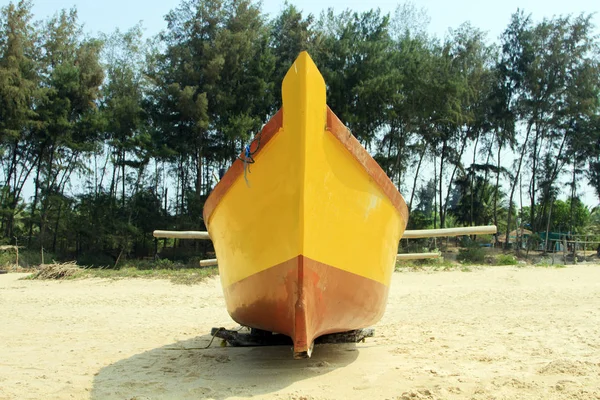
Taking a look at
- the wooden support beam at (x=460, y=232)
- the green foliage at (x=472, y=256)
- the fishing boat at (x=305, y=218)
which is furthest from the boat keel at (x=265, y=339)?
the green foliage at (x=472, y=256)

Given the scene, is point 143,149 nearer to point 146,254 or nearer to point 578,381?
point 146,254

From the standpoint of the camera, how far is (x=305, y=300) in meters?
3.49

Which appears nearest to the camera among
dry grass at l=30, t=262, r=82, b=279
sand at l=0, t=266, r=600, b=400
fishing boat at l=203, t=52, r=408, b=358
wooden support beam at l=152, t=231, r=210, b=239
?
fishing boat at l=203, t=52, r=408, b=358

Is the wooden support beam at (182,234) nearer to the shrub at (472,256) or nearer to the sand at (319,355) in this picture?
the sand at (319,355)

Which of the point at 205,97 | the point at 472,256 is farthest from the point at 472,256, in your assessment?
the point at 205,97

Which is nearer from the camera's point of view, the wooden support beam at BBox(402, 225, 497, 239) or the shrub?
the wooden support beam at BBox(402, 225, 497, 239)

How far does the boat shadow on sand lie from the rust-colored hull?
1.34ft

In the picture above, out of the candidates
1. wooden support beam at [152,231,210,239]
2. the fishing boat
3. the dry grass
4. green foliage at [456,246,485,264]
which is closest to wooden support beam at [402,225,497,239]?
the fishing boat

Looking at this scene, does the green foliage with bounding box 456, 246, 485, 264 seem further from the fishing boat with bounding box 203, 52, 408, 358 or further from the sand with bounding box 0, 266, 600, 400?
the fishing boat with bounding box 203, 52, 408, 358

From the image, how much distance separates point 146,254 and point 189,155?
5.04 metres

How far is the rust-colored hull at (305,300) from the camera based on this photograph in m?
3.50

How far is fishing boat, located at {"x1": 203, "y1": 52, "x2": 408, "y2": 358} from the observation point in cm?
344

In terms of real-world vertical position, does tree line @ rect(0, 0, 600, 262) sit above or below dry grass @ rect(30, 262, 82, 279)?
above

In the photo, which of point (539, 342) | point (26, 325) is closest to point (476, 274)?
point (539, 342)
